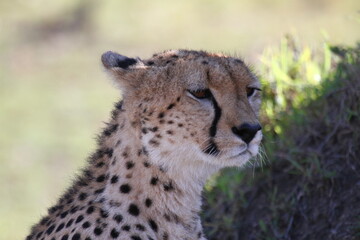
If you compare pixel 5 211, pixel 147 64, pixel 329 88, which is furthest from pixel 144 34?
pixel 147 64

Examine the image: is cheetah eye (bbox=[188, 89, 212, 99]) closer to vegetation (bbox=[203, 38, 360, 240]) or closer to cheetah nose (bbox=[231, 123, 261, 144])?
cheetah nose (bbox=[231, 123, 261, 144])

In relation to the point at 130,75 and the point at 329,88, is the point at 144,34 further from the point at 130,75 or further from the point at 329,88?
the point at 130,75

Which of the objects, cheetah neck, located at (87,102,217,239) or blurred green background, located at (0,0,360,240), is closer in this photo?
cheetah neck, located at (87,102,217,239)

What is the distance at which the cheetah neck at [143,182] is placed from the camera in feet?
12.0

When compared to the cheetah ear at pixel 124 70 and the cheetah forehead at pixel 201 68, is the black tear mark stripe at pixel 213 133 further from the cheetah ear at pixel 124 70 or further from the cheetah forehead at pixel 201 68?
the cheetah ear at pixel 124 70

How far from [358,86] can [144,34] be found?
6.70 m

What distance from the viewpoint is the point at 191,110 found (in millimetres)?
3617

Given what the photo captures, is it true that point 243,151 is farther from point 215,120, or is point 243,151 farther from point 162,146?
point 162,146

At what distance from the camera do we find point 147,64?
12.4 feet

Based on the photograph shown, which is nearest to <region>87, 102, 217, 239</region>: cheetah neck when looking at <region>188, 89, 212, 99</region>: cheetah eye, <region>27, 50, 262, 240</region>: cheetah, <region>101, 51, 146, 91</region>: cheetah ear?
<region>27, 50, 262, 240</region>: cheetah

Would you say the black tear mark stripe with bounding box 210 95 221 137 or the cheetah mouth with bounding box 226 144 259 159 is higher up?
the black tear mark stripe with bounding box 210 95 221 137

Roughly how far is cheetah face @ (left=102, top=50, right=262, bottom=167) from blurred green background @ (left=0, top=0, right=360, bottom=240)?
12.4ft

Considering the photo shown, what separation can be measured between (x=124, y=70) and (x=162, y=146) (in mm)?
321

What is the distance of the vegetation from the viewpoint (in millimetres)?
4301
